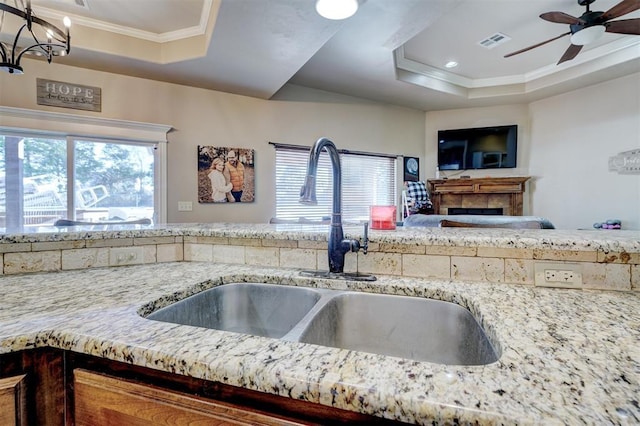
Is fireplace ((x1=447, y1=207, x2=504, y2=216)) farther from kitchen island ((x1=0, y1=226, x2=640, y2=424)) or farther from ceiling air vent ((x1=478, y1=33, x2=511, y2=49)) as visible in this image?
kitchen island ((x1=0, y1=226, x2=640, y2=424))

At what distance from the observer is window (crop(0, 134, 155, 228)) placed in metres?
2.87

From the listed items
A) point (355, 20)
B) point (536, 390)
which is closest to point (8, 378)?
point (536, 390)

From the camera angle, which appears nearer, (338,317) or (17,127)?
(338,317)

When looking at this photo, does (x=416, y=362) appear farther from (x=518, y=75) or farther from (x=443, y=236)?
(x=518, y=75)

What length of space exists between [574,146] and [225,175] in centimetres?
507

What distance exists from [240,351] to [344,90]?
4.35m

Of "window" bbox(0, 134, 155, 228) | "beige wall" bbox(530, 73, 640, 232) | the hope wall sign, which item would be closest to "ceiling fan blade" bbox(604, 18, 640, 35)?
"beige wall" bbox(530, 73, 640, 232)

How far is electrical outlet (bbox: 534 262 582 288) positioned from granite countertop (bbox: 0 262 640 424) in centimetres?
3

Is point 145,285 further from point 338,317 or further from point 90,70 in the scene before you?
point 90,70

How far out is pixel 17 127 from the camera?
9.25 feet

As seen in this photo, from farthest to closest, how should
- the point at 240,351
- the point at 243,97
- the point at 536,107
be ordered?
1. the point at 536,107
2. the point at 243,97
3. the point at 240,351

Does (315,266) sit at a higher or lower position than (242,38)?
lower

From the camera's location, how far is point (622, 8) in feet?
7.86

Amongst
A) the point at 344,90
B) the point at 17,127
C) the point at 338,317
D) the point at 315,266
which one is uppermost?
the point at 344,90
